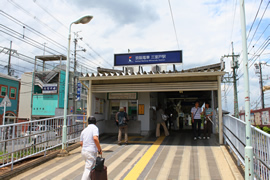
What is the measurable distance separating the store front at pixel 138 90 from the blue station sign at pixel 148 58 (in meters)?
1.67

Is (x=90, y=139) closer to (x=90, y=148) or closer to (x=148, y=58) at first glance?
(x=90, y=148)

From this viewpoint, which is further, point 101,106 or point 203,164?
point 101,106

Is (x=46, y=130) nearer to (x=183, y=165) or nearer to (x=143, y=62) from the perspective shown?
(x=183, y=165)

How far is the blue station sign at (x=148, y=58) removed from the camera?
11141 millimetres

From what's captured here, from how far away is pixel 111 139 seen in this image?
10.2m

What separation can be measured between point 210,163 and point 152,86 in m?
4.10

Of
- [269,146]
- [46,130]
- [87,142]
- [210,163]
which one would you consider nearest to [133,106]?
[46,130]

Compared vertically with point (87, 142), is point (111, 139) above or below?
below

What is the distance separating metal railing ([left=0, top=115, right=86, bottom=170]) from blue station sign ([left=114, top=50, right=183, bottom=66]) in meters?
4.33

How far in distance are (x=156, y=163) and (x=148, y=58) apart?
631 cm

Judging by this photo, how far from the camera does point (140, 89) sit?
959 centimetres

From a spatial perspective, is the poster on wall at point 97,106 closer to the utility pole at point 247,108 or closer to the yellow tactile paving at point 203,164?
the yellow tactile paving at point 203,164

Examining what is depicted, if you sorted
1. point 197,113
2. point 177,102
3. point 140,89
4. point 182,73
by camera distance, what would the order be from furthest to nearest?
point 177,102 → point 140,89 → point 197,113 → point 182,73

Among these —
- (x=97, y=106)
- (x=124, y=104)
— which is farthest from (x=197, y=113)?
(x=97, y=106)
